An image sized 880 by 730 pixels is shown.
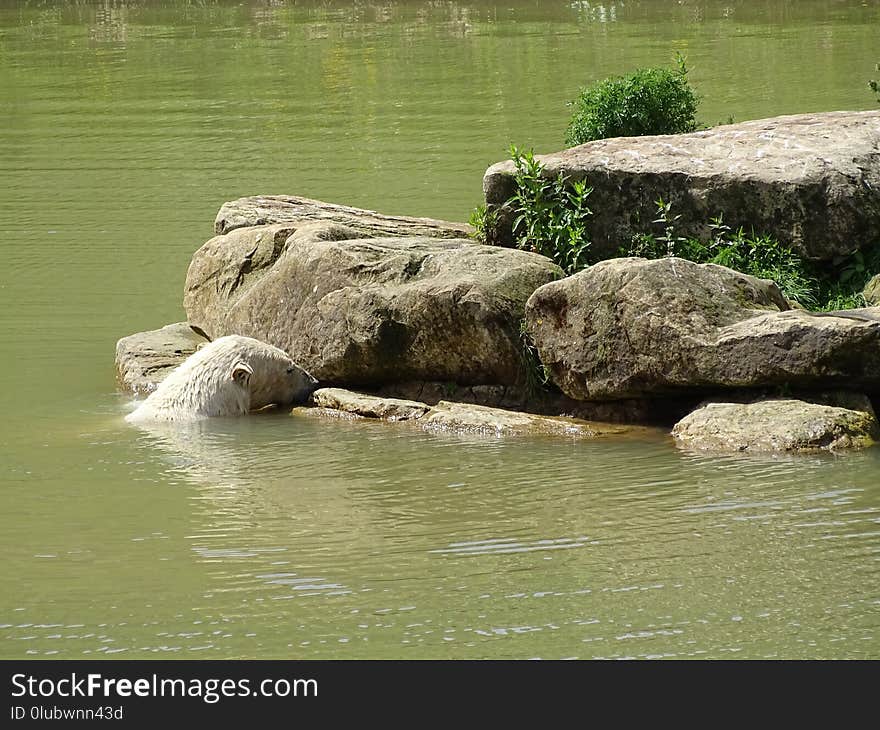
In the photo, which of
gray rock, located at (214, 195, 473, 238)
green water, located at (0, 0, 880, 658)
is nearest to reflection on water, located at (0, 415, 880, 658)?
green water, located at (0, 0, 880, 658)

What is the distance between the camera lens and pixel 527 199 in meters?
10.7

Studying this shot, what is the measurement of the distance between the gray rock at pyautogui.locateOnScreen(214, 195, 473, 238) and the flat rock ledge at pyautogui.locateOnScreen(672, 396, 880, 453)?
3681 mm

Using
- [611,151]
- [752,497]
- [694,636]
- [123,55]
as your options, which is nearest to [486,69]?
[123,55]

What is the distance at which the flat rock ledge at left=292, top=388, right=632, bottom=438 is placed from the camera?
9250 mm

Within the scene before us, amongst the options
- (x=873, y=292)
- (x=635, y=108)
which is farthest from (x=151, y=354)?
(x=873, y=292)

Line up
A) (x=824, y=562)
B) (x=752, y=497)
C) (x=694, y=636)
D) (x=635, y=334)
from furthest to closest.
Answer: (x=635, y=334) → (x=752, y=497) → (x=824, y=562) → (x=694, y=636)

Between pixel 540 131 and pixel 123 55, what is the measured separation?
13.6m

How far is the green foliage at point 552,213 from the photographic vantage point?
10484 mm

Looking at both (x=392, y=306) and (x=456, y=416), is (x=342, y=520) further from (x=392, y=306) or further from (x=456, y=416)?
(x=392, y=306)

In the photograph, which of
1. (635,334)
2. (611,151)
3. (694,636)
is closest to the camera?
(694,636)

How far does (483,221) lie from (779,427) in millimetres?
3492

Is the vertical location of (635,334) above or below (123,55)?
below

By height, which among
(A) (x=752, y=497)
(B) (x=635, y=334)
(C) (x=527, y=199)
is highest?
A: (C) (x=527, y=199)

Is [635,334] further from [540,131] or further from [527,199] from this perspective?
[540,131]
